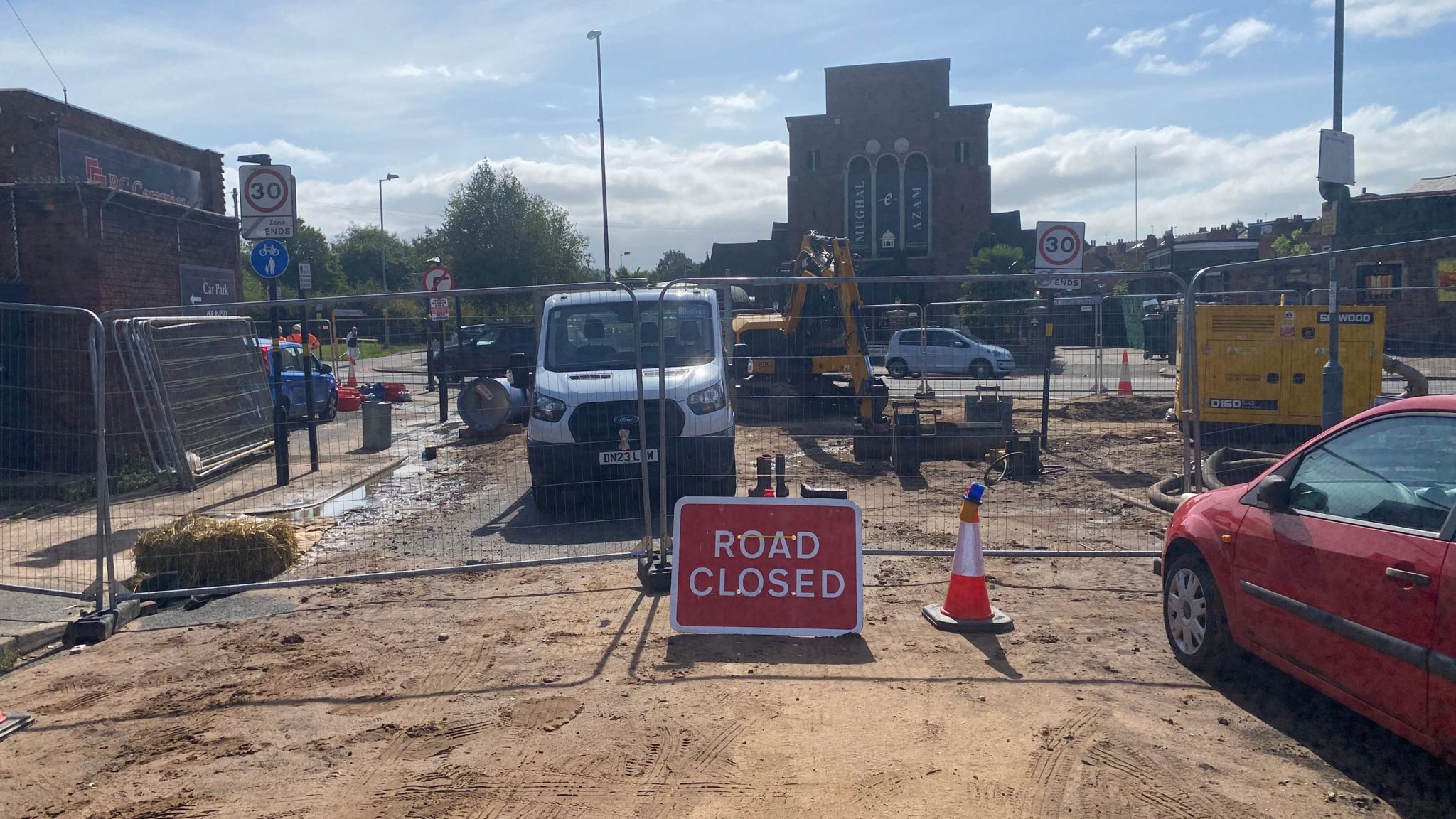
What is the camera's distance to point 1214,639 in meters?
5.14

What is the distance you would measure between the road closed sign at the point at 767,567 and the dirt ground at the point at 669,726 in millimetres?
159

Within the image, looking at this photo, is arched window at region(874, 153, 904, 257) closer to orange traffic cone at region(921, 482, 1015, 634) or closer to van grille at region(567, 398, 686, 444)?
van grille at region(567, 398, 686, 444)

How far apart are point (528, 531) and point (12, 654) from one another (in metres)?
3.95

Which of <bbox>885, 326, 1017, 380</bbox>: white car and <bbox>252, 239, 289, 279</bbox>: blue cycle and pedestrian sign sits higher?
<bbox>252, 239, 289, 279</bbox>: blue cycle and pedestrian sign

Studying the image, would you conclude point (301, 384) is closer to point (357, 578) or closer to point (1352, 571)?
point (357, 578)

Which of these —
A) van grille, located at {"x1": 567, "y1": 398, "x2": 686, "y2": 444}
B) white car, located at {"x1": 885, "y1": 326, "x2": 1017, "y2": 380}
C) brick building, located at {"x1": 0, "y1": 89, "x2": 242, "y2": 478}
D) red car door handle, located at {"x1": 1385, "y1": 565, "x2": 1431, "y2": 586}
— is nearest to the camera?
red car door handle, located at {"x1": 1385, "y1": 565, "x2": 1431, "y2": 586}

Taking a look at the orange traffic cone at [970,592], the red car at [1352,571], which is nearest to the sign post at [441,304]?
the orange traffic cone at [970,592]

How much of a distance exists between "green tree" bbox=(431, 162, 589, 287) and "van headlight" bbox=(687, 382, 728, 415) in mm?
38935

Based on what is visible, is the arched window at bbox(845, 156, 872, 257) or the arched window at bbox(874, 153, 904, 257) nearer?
the arched window at bbox(874, 153, 904, 257)

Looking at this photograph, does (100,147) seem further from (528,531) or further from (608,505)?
(608,505)

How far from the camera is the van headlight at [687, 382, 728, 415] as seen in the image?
874cm

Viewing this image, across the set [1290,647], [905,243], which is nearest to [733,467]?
[1290,647]

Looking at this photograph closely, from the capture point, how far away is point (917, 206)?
54.3 metres

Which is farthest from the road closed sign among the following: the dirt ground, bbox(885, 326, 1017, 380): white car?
bbox(885, 326, 1017, 380): white car
